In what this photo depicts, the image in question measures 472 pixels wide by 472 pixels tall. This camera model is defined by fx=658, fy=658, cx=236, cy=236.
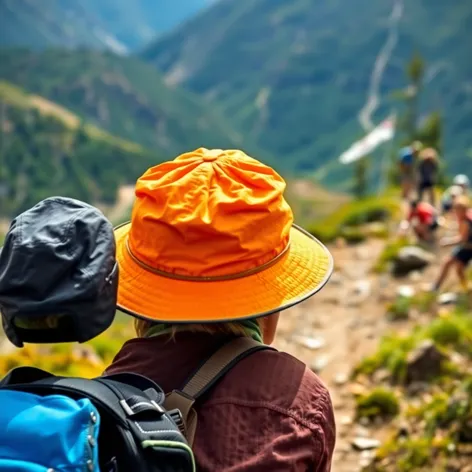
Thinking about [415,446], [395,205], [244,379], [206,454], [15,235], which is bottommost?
[395,205]

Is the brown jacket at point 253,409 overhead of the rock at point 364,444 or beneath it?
overhead

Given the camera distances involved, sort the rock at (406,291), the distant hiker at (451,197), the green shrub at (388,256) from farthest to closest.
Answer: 1. the distant hiker at (451,197)
2. the green shrub at (388,256)
3. the rock at (406,291)

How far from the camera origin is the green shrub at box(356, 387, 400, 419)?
6102 millimetres

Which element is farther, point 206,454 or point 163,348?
point 163,348

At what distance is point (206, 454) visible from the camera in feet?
5.76

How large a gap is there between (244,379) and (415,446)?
12.4 feet

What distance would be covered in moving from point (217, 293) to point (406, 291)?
824cm

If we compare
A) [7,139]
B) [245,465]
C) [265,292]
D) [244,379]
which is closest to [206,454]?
[245,465]

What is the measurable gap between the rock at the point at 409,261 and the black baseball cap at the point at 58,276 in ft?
31.7

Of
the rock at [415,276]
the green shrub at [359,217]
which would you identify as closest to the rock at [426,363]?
the rock at [415,276]

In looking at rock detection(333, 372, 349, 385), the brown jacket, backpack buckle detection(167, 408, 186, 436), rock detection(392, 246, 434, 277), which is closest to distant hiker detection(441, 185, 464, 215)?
rock detection(392, 246, 434, 277)

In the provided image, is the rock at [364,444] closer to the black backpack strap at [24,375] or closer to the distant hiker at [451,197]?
the black backpack strap at [24,375]

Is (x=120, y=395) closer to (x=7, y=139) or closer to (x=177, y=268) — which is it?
(x=177, y=268)

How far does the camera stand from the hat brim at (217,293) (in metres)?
1.98
